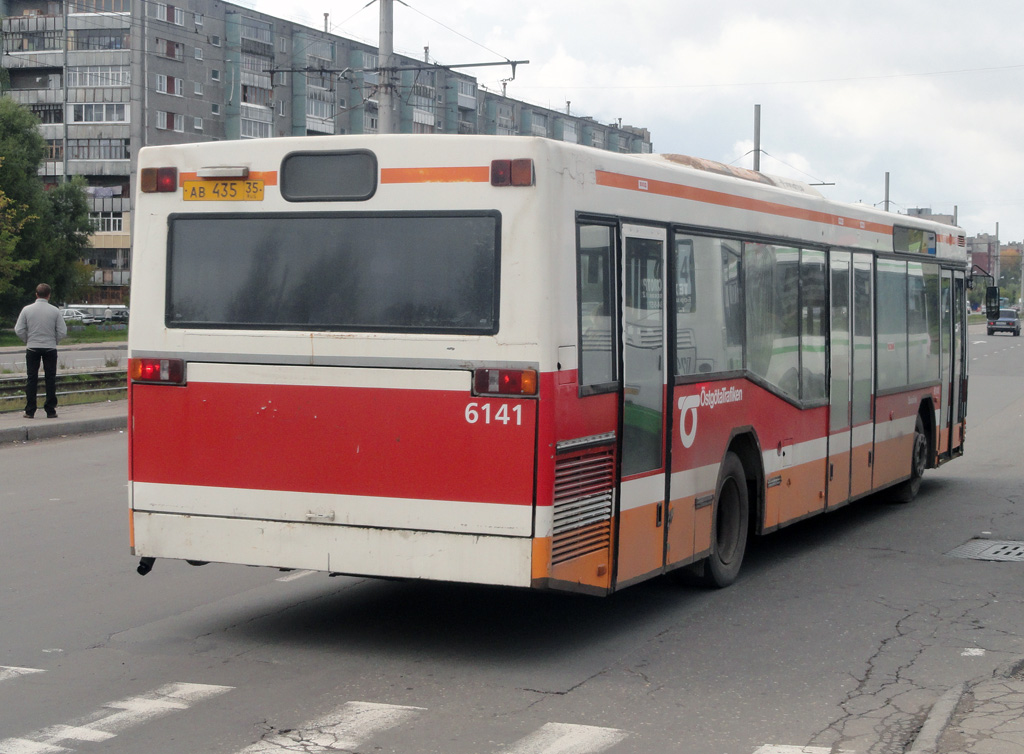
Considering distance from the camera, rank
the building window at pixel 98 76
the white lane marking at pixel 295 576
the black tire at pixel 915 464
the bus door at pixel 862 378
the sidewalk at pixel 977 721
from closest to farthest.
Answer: the sidewalk at pixel 977 721 < the white lane marking at pixel 295 576 < the bus door at pixel 862 378 < the black tire at pixel 915 464 < the building window at pixel 98 76

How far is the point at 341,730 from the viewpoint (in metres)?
5.61

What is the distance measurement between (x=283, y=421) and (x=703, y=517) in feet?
→ 9.37

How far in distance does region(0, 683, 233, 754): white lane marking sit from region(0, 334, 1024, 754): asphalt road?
0.02 metres

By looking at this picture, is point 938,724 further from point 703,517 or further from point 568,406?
point 703,517

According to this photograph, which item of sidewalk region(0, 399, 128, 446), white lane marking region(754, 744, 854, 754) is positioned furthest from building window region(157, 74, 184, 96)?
white lane marking region(754, 744, 854, 754)

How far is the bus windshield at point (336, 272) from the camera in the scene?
6621 mm

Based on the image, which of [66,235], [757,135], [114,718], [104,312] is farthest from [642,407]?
[104,312]

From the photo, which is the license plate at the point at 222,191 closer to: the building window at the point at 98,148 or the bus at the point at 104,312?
the bus at the point at 104,312

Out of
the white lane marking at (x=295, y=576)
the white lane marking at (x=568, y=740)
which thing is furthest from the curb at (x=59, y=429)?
the white lane marking at (x=568, y=740)

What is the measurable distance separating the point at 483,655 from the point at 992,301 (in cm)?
1099

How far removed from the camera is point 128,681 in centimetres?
640

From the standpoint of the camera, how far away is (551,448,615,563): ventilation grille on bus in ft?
21.7

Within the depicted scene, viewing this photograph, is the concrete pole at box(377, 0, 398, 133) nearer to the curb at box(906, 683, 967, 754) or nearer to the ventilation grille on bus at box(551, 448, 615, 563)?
the ventilation grille on bus at box(551, 448, 615, 563)

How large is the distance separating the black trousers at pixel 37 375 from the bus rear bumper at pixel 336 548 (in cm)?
1242
